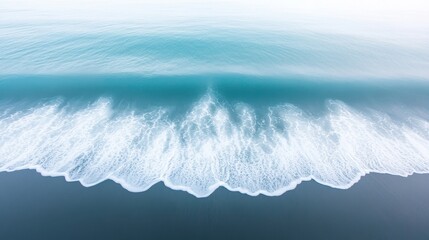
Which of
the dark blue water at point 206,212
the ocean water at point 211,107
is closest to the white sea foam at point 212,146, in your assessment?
the ocean water at point 211,107

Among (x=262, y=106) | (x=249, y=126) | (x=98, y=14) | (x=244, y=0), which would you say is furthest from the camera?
(x=244, y=0)

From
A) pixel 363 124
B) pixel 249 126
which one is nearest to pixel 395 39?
pixel 363 124

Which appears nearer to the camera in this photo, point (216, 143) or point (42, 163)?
point (42, 163)

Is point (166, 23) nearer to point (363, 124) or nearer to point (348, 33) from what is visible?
point (348, 33)

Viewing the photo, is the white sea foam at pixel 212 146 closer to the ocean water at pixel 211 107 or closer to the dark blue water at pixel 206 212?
the ocean water at pixel 211 107

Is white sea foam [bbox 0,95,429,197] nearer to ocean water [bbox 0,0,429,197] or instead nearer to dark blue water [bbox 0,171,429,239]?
ocean water [bbox 0,0,429,197]

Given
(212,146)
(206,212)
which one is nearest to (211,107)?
(212,146)

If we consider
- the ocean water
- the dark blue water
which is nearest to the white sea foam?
the ocean water

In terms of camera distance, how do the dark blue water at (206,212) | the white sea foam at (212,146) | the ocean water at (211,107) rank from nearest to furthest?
the dark blue water at (206,212) < the white sea foam at (212,146) < the ocean water at (211,107)
